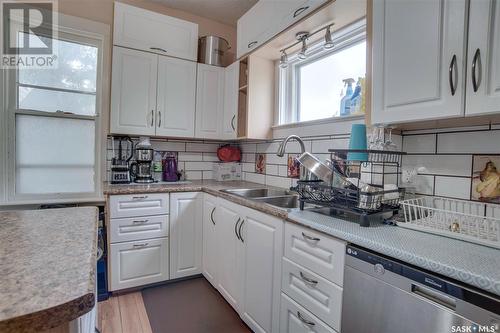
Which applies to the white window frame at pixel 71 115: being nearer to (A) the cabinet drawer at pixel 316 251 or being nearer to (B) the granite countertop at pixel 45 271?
(B) the granite countertop at pixel 45 271

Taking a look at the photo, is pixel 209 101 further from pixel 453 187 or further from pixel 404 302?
pixel 404 302

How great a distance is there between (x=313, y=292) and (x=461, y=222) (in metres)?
0.67

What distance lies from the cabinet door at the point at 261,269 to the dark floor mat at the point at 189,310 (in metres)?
0.19

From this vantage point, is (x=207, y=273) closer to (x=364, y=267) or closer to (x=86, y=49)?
(x=364, y=267)

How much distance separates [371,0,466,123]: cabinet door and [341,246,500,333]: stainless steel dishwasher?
1.98 ft

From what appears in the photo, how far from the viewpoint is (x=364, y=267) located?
94 centimetres

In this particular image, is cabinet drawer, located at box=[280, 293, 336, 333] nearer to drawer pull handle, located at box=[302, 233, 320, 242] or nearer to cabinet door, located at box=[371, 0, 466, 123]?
drawer pull handle, located at box=[302, 233, 320, 242]

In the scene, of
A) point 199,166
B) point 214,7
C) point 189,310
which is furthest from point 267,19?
point 189,310

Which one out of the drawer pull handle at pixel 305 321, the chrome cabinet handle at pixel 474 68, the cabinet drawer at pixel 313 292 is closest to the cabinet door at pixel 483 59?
the chrome cabinet handle at pixel 474 68

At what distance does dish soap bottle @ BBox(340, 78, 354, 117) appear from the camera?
1731 mm

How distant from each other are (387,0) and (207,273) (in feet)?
7.29

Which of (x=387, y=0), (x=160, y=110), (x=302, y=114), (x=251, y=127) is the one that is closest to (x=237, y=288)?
(x=251, y=127)

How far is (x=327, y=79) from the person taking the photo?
79.5 inches

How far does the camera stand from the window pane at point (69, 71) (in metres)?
2.18
